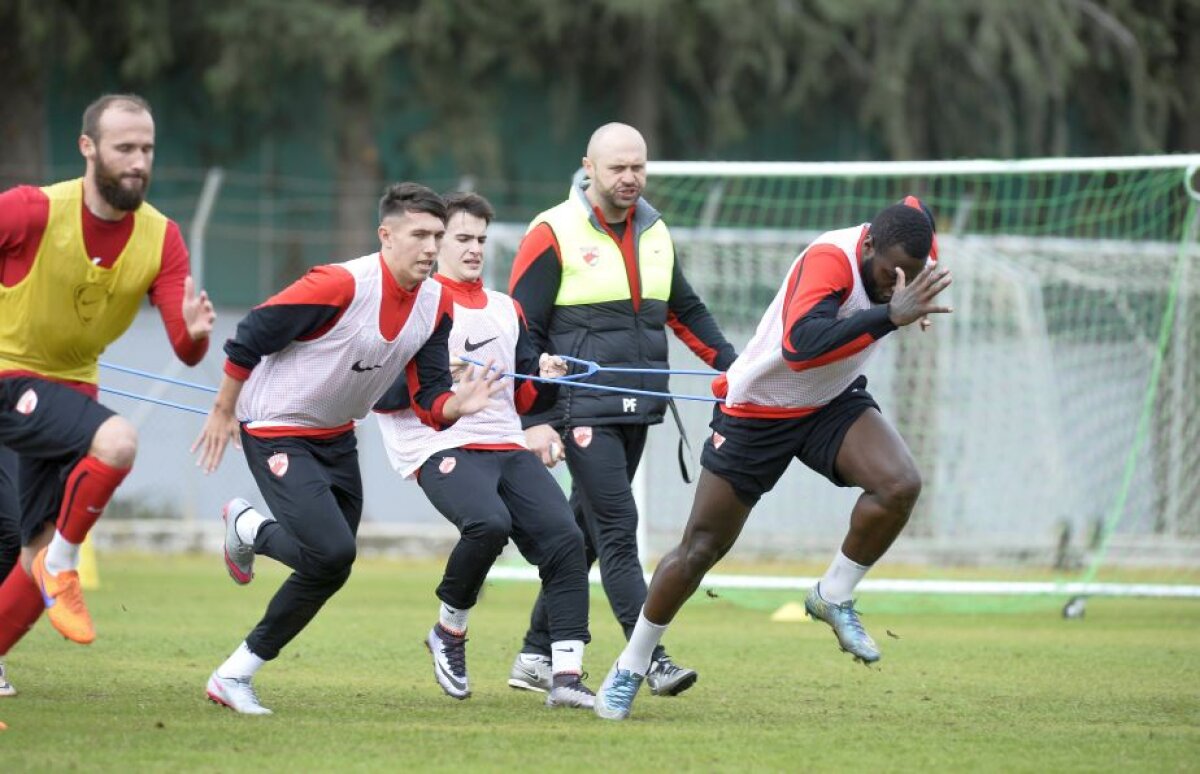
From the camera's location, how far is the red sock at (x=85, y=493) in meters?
6.90

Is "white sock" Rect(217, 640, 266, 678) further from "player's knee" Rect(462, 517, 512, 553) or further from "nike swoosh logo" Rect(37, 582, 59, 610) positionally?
"player's knee" Rect(462, 517, 512, 553)

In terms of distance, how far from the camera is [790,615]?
517 inches

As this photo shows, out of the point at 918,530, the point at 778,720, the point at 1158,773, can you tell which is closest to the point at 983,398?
the point at 918,530

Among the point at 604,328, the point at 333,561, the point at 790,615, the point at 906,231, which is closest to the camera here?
the point at 906,231

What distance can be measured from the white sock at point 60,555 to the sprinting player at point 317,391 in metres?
0.62

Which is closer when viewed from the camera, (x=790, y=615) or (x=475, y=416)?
(x=475, y=416)

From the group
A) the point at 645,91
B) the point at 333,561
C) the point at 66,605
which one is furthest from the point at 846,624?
the point at 645,91

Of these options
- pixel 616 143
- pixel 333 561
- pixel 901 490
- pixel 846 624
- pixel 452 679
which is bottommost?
pixel 452 679

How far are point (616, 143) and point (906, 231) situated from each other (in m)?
1.77

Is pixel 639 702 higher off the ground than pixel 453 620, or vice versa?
pixel 453 620

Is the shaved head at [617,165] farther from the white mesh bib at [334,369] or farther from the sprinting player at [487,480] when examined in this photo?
the white mesh bib at [334,369]

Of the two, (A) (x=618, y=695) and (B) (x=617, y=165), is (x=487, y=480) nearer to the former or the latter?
(A) (x=618, y=695)

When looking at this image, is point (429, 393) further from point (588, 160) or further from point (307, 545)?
point (588, 160)

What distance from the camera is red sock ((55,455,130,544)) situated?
Result: 690 cm
